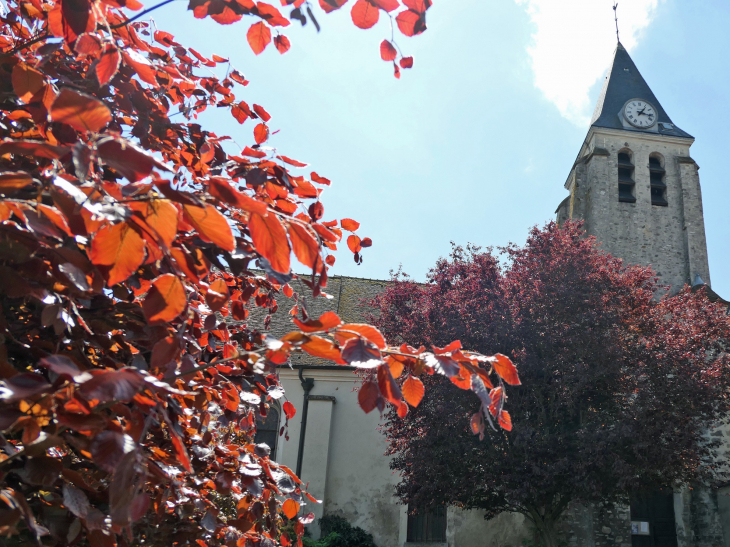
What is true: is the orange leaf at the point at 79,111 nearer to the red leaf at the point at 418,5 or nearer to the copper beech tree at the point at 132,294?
the copper beech tree at the point at 132,294

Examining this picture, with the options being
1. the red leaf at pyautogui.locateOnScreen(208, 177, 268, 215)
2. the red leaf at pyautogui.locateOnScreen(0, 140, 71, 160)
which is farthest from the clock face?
the red leaf at pyautogui.locateOnScreen(0, 140, 71, 160)

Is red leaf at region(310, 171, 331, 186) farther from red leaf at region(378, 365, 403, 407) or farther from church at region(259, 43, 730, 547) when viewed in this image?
church at region(259, 43, 730, 547)

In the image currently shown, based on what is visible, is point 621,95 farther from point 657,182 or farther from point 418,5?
point 418,5

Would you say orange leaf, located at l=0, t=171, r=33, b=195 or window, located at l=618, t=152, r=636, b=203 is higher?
window, located at l=618, t=152, r=636, b=203

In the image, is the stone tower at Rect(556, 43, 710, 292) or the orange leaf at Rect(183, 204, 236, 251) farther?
the stone tower at Rect(556, 43, 710, 292)

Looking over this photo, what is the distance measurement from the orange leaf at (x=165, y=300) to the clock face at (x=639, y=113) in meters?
23.6

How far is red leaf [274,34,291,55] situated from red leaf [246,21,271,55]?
31 cm

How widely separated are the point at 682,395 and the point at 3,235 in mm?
11839

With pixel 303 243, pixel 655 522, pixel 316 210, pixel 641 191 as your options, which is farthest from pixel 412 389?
pixel 641 191

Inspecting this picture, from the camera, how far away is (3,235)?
1.21 metres

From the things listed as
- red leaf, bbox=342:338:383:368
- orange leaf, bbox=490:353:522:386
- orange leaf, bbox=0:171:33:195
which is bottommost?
red leaf, bbox=342:338:383:368

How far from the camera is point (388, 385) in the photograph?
1.28 m

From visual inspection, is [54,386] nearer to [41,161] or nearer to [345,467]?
[41,161]

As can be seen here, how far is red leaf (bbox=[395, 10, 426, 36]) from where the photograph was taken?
1504 millimetres
